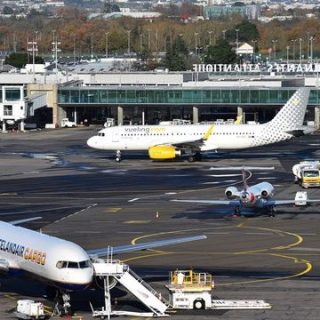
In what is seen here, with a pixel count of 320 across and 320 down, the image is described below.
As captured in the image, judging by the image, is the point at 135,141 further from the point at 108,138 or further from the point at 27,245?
the point at 27,245

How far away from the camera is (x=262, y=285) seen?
238 ft

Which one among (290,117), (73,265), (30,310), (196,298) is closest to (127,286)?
(73,265)

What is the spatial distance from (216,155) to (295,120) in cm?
1043

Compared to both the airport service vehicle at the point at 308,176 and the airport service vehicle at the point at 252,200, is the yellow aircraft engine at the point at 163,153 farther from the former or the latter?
the airport service vehicle at the point at 252,200

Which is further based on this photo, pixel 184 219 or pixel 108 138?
pixel 108 138

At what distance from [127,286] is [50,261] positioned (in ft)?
12.4

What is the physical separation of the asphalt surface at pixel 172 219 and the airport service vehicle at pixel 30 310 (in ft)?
5.96

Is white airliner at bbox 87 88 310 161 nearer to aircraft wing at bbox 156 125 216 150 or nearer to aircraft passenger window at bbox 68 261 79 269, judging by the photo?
aircraft wing at bbox 156 125 216 150

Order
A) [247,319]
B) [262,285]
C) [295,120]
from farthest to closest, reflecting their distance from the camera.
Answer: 1. [295,120]
2. [262,285]
3. [247,319]

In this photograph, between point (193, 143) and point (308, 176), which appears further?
point (193, 143)

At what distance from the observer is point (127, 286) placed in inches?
2569

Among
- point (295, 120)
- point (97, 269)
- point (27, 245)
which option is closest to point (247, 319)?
point (97, 269)

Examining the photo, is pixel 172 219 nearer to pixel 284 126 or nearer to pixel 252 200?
pixel 252 200

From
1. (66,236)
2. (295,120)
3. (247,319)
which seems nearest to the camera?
(247,319)
